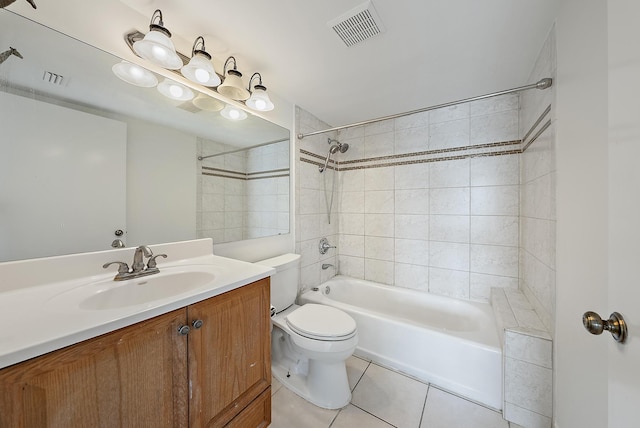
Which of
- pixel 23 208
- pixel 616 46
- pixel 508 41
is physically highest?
pixel 508 41

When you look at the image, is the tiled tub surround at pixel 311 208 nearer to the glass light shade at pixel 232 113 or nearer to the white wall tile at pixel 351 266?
the white wall tile at pixel 351 266

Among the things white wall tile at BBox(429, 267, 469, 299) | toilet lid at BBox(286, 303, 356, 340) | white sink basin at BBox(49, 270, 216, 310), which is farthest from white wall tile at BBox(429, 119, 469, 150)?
white sink basin at BBox(49, 270, 216, 310)

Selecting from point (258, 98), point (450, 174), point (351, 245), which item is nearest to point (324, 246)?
point (351, 245)

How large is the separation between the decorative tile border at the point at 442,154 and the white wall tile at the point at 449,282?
1061mm

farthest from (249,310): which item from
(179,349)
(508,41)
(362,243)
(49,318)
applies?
(508,41)

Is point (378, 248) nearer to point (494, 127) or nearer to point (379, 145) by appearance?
point (379, 145)

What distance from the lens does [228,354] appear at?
0.90m

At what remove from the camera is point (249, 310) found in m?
0.98

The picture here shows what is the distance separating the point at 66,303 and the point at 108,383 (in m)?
0.31

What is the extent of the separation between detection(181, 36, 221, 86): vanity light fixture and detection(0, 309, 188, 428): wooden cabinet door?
115cm

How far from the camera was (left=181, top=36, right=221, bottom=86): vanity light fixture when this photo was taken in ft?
3.70

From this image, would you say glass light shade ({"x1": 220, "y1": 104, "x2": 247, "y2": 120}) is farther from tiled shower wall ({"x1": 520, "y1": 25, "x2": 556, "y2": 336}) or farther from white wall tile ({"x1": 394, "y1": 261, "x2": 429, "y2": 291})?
white wall tile ({"x1": 394, "y1": 261, "x2": 429, "y2": 291})

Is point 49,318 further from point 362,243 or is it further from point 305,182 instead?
point 362,243

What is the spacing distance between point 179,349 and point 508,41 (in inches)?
85.2
